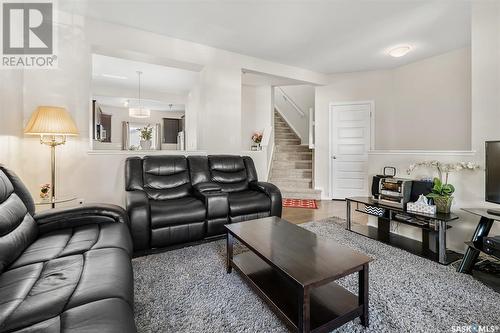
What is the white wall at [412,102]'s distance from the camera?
12.9 ft

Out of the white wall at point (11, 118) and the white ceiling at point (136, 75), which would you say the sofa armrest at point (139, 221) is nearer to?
the white wall at point (11, 118)

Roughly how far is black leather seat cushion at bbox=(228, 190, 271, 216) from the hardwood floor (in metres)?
0.83

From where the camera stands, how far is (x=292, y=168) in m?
6.12

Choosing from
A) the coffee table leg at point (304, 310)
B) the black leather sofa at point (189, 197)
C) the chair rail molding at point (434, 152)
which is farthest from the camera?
the chair rail molding at point (434, 152)

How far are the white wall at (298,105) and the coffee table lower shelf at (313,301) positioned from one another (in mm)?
6001

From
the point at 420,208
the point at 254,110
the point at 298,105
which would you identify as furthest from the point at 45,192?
the point at 298,105

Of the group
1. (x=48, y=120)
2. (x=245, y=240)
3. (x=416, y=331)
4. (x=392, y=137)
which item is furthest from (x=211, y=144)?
(x=392, y=137)

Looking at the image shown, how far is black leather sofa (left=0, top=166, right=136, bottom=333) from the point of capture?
855 mm

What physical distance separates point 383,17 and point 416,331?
331 centimetres

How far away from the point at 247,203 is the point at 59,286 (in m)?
1.97

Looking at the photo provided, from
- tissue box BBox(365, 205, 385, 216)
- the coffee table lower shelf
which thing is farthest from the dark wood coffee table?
tissue box BBox(365, 205, 385, 216)

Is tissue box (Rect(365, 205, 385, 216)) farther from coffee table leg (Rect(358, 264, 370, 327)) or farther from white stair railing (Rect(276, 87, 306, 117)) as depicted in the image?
white stair railing (Rect(276, 87, 306, 117))

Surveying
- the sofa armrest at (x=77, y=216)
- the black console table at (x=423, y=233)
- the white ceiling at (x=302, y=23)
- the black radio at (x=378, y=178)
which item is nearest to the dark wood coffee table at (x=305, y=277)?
the sofa armrest at (x=77, y=216)

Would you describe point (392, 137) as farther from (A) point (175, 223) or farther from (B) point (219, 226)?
(A) point (175, 223)
